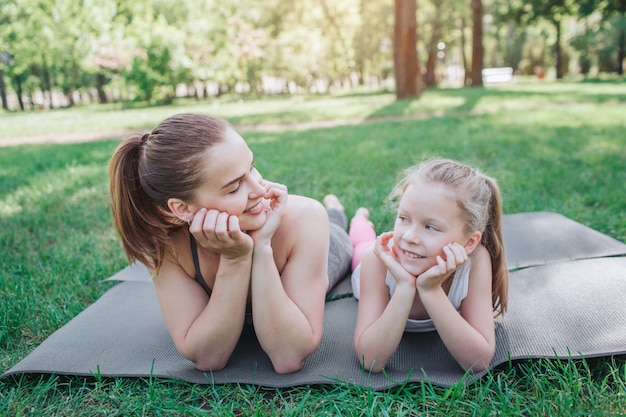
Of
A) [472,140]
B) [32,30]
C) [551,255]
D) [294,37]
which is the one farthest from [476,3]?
[32,30]

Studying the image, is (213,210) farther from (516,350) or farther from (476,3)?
(476,3)

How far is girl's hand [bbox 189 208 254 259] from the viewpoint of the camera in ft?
5.49

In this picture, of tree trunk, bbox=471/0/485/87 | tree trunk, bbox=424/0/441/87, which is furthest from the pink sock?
tree trunk, bbox=424/0/441/87

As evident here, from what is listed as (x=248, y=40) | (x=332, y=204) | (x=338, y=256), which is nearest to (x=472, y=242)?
(x=338, y=256)

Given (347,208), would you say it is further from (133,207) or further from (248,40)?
(248,40)

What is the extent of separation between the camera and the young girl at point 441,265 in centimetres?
183

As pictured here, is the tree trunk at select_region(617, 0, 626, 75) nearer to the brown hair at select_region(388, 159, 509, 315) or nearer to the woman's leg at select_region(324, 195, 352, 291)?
the woman's leg at select_region(324, 195, 352, 291)

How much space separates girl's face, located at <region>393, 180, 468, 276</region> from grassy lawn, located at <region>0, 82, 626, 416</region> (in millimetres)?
490

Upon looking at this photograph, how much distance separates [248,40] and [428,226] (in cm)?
2257

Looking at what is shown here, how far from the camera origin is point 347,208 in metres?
4.29

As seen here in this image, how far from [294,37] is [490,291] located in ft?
90.1

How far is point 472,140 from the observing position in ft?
22.1

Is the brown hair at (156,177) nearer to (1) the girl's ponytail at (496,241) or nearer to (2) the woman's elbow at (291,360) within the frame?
(2) the woman's elbow at (291,360)

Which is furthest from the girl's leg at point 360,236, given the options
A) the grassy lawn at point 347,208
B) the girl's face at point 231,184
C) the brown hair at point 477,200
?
the girl's face at point 231,184
